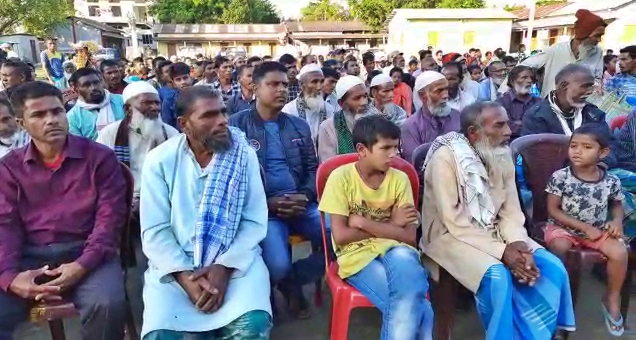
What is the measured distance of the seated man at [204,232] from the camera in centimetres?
204

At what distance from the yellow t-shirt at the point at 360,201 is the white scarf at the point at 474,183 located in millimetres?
294

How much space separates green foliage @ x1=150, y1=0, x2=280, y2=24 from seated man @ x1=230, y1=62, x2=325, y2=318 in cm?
4940

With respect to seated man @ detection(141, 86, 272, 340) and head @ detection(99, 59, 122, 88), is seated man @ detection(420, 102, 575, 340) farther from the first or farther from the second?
head @ detection(99, 59, 122, 88)

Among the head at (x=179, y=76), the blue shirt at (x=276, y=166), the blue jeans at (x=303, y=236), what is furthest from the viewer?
the head at (x=179, y=76)

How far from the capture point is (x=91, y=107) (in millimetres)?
3908

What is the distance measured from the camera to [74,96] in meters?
4.78

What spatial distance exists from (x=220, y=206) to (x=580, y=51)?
4293 millimetres

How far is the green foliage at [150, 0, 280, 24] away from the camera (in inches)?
1906

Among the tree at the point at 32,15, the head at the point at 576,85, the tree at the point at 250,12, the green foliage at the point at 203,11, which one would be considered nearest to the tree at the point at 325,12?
the tree at the point at 250,12

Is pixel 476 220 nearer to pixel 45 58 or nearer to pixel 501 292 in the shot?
pixel 501 292


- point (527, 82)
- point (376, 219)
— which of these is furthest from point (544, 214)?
point (527, 82)

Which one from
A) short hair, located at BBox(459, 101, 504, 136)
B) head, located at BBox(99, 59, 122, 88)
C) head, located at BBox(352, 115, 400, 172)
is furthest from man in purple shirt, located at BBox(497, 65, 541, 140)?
head, located at BBox(99, 59, 122, 88)

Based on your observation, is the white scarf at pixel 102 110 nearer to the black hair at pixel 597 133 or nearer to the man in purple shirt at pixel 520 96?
the black hair at pixel 597 133

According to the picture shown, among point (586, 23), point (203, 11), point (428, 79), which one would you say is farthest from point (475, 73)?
point (203, 11)
